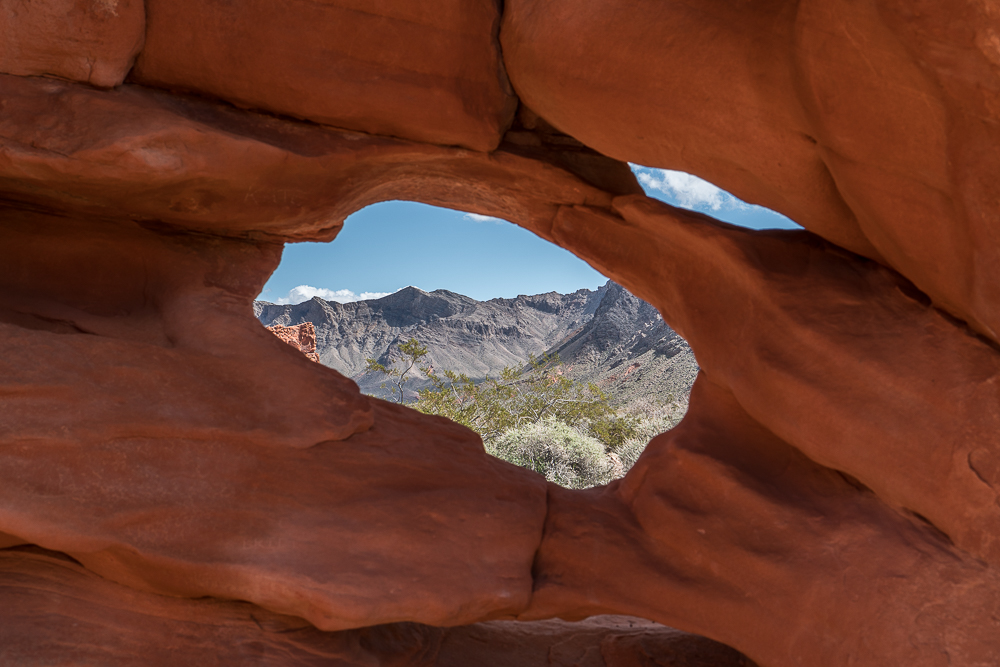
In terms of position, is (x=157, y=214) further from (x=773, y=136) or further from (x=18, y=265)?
(x=773, y=136)

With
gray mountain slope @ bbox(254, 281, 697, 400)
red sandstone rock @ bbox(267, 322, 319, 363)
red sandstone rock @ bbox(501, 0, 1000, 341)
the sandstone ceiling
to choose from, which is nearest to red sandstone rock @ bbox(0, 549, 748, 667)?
the sandstone ceiling

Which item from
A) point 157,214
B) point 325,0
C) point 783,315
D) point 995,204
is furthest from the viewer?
point 157,214

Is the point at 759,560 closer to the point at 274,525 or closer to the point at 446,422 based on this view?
the point at 446,422

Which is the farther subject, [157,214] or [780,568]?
[157,214]

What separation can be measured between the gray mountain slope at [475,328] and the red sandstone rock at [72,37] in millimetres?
25364

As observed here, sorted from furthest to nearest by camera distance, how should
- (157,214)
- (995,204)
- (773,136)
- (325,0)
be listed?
(157,214) → (325,0) → (773,136) → (995,204)

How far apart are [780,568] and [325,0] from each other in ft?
13.2

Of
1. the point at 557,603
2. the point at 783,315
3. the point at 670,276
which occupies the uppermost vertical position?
the point at 670,276

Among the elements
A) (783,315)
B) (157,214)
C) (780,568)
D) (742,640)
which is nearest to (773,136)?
(783,315)

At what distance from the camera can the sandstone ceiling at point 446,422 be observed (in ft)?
8.91

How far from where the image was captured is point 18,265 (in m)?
3.85

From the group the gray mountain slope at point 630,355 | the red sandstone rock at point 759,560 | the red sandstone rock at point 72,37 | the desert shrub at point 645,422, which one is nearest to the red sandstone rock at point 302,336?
the desert shrub at point 645,422

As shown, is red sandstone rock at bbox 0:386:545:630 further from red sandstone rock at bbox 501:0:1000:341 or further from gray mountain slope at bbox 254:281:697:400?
gray mountain slope at bbox 254:281:697:400

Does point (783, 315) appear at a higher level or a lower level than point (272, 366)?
higher
